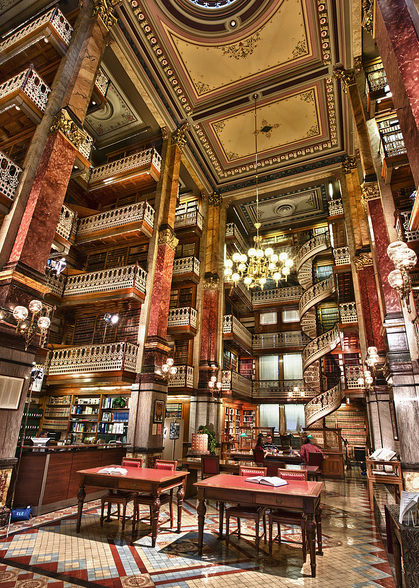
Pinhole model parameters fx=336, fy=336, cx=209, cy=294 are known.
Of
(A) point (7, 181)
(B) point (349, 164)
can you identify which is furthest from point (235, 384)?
(A) point (7, 181)

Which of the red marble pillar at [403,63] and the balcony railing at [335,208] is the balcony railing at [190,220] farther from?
the red marble pillar at [403,63]

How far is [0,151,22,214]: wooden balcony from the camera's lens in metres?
6.31

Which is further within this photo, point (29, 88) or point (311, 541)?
point (29, 88)

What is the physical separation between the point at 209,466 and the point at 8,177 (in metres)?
6.78

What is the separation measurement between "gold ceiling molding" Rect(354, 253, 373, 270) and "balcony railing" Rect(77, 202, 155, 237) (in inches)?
267

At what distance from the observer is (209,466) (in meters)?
6.50

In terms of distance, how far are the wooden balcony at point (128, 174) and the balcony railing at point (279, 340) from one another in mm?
10226

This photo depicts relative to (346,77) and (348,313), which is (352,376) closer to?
(348,313)

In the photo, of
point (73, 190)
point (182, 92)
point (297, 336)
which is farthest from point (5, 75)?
point (297, 336)

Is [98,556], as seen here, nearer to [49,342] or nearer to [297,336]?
[49,342]

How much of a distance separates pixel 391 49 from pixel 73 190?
10.8 meters

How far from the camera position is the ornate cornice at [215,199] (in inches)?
580

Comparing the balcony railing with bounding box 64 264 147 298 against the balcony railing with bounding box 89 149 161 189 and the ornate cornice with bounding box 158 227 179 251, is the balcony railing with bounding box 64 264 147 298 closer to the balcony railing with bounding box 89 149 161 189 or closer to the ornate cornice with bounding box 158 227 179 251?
the ornate cornice with bounding box 158 227 179 251

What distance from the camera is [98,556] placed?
12.3ft
